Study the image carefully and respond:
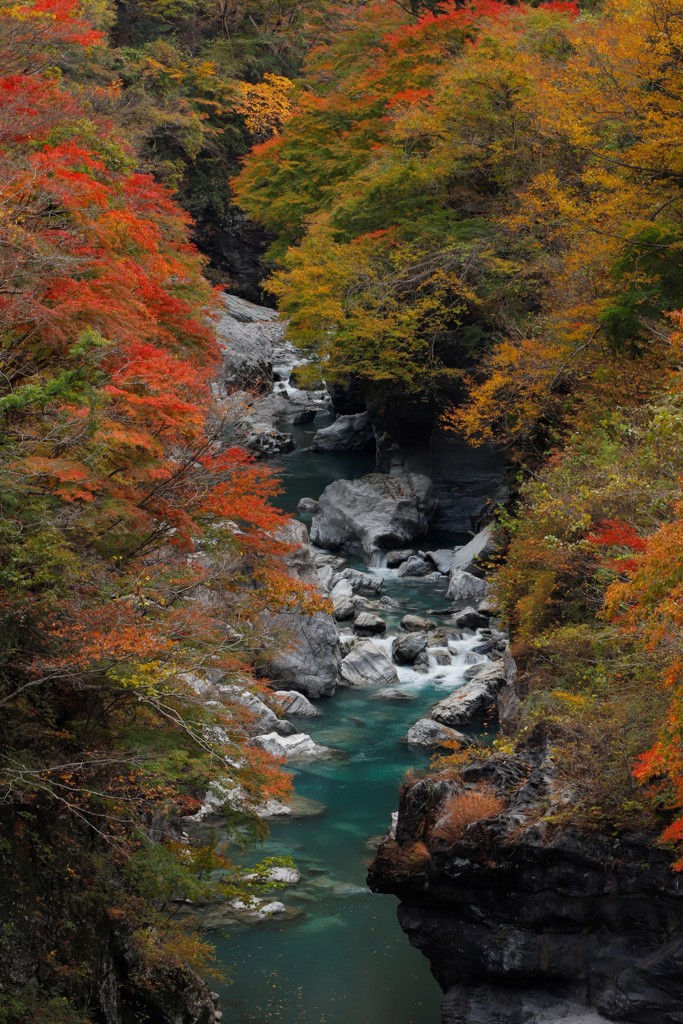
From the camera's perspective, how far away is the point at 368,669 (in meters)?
20.0

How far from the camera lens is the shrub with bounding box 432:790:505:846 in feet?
33.9

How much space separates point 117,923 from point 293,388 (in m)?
34.0

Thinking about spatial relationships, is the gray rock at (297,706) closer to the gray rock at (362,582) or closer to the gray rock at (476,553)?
the gray rock at (362,582)

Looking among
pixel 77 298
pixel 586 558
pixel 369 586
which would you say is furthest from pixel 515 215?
pixel 77 298

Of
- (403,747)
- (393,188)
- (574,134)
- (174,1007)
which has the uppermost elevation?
(574,134)

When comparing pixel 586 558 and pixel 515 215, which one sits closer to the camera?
pixel 586 558

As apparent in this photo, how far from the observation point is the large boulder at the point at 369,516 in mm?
27000

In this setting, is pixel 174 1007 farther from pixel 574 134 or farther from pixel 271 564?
Result: pixel 574 134

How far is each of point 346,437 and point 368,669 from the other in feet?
55.7

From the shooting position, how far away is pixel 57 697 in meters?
9.99

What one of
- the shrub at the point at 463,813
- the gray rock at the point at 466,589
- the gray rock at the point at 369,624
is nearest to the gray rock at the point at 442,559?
the gray rock at the point at 466,589

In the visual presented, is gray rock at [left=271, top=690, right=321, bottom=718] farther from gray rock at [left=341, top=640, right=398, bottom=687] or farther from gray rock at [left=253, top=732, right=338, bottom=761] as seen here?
gray rock at [left=341, top=640, right=398, bottom=687]

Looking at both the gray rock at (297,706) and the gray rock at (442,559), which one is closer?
the gray rock at (297,706)

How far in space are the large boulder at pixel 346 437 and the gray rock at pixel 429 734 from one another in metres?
19.4
